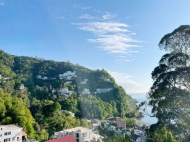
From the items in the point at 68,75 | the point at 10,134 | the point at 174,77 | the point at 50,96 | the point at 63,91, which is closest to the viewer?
the point at 174,77

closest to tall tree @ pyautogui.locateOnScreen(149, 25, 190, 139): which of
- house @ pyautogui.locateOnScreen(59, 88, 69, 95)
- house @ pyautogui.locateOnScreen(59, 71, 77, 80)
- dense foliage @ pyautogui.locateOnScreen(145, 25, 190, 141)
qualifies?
dense foliage @ pyautogui.locateOnScreen(145, 25, 190, 141)

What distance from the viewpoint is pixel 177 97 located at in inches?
291

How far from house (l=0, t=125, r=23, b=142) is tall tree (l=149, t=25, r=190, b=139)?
12.4 meters

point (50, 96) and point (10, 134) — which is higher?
point (50, 96)

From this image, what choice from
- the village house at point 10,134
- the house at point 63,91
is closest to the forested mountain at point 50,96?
the house at point 63,91

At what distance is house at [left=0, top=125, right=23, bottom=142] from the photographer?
1605 centimetres

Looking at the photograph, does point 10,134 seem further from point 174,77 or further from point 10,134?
point 174,77

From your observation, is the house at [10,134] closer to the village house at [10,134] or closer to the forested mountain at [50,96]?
the village house at [10,134]

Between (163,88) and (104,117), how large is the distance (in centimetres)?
3786

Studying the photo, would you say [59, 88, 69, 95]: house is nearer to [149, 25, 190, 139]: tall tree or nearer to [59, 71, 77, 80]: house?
[59, 71, 77, 80]: house

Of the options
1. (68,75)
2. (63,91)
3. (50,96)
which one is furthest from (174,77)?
(68,75)

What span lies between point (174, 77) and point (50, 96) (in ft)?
133

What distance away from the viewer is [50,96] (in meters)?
45.5

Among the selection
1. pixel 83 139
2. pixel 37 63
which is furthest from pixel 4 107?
pixel 37 63
